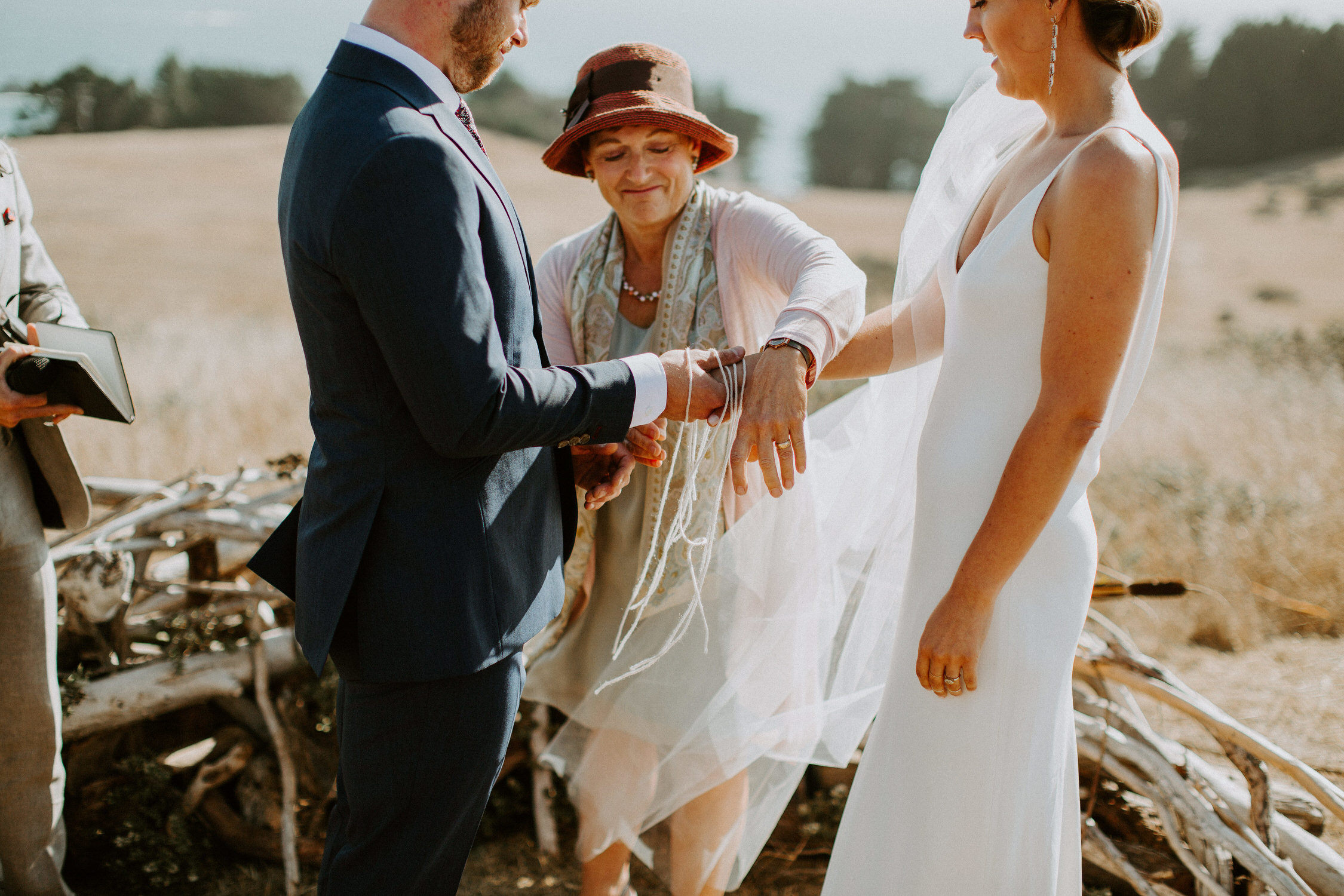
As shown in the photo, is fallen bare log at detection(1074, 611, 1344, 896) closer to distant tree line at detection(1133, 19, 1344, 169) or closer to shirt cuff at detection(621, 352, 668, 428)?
shirt cuff at detection(621, 352, 668, 428)

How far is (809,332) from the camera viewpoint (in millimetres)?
2113

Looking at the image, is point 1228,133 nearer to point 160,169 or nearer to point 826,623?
point 160,169

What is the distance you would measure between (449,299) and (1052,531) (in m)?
1.26

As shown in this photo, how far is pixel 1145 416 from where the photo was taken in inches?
327

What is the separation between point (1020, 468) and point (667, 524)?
1.07m

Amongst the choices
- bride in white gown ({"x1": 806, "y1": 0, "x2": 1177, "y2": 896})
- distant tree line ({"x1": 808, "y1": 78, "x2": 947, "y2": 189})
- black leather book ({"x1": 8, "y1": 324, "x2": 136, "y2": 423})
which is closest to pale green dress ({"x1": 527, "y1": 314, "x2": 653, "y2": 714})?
bride in white gown ({"x1": 806, "y1": 0, "x2": 1177, "y2": 896})

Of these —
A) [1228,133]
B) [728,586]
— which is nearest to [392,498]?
[728,586]

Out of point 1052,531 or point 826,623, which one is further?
point 826,623

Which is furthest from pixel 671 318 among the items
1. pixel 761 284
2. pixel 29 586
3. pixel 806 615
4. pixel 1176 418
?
→ pixel 1176 418

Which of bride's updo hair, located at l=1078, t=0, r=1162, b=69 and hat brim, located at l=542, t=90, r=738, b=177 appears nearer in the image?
bride's updo hair, located at l=1078, t=0, r=1162, b=69

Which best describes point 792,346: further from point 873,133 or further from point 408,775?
point 873,133

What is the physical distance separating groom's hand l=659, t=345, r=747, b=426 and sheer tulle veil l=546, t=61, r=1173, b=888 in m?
0.55

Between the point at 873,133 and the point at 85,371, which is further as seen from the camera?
the point at 873,133

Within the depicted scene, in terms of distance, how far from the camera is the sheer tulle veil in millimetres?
2408
